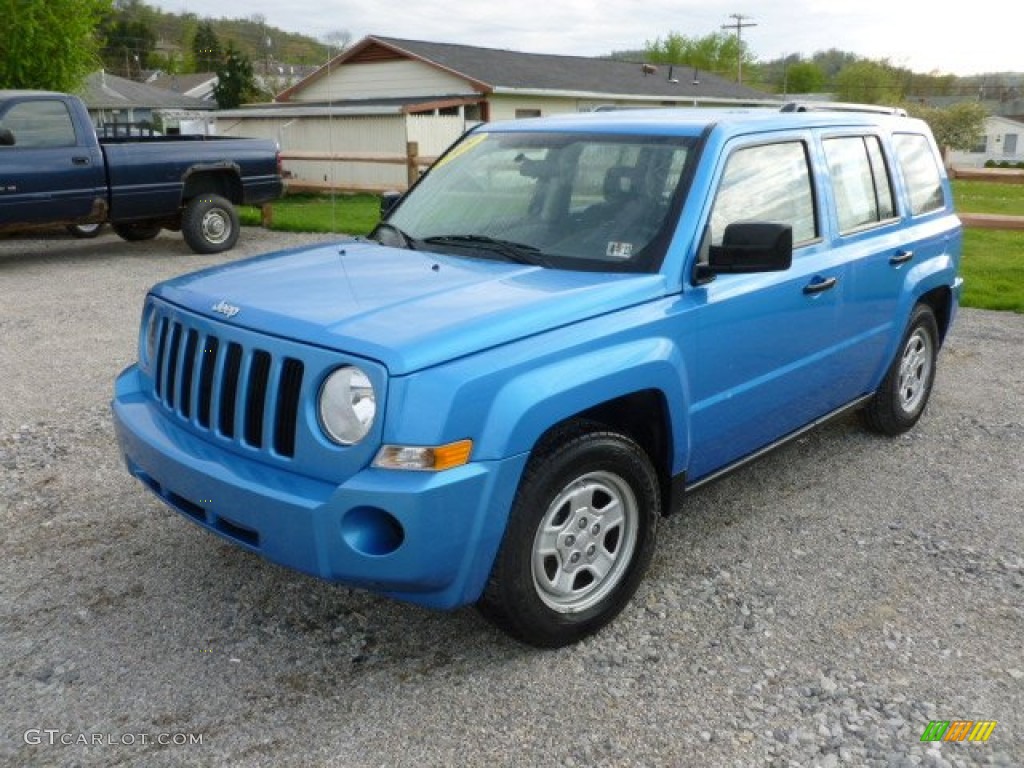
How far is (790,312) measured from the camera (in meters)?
4.07

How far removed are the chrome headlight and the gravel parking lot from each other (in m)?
0.91

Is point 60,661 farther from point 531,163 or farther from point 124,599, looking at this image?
point 531,163

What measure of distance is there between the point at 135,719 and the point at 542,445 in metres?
1.52

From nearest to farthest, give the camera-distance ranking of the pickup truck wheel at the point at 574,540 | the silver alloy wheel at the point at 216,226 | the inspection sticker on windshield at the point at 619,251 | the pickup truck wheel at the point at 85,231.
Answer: the pickup truck wheel at the point at 574,540 → the inspection sticker on windshield at the point at 619,251 → the silver alloy wheel at the point at 216,226 → the pickup truck wheel at the point at 85,231

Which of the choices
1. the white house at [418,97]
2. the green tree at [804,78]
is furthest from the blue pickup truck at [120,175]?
the green tree at [804,78]

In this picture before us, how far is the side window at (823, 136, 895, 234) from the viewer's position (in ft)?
14.8

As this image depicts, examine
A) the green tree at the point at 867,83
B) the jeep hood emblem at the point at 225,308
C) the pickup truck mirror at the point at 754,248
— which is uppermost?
the green tree at the point at 867,83

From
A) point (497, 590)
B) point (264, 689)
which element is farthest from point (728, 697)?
point (264, 689)

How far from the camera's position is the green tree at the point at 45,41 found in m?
16.1

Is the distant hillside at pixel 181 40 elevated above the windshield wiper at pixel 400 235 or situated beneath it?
elevated above

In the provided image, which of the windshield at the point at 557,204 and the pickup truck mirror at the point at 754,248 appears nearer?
the pickup truck mirror at the point at 754,248

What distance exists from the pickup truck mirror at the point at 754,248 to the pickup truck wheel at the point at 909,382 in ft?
6.80

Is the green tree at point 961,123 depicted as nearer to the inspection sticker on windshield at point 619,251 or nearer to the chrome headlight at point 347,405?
the inspection sticker on windshield at point 619,251

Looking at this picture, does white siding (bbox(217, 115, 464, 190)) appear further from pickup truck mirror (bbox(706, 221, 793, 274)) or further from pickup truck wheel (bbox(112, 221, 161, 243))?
pickup truck mirror (bbox(706, 221, 793, 274))
